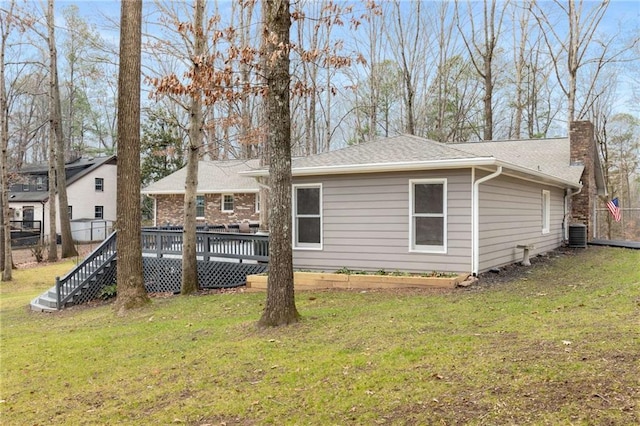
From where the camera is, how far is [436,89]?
26.0 metres

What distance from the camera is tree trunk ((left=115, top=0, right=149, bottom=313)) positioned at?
320 inches

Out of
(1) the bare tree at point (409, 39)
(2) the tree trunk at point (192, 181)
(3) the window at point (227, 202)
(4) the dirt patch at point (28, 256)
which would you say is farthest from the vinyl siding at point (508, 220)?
(4) the dirt patch at point (28, 256)

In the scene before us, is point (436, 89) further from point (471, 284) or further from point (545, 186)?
point (471, 284)

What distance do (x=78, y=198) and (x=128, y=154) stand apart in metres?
22.6

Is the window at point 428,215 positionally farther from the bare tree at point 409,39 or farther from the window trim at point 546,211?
the bare tree at point 409,39

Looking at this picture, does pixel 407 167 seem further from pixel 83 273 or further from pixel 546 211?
pixel 83 273

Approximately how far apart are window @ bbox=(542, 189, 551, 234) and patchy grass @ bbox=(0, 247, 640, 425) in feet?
18.6

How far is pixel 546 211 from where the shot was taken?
1323 centimetres

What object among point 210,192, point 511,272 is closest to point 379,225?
point 511,272

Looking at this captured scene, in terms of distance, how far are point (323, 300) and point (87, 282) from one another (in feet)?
20.3

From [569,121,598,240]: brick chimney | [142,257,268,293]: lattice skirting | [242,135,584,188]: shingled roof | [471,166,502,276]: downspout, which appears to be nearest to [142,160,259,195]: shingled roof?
[142,257,268,293]: lattice skirting

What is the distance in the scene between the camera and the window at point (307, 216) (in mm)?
10016

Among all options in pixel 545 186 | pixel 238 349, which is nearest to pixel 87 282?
pixel 238 349

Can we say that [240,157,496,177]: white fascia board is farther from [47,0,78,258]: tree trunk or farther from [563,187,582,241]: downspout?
[47,0,78,258]: tree trunk
